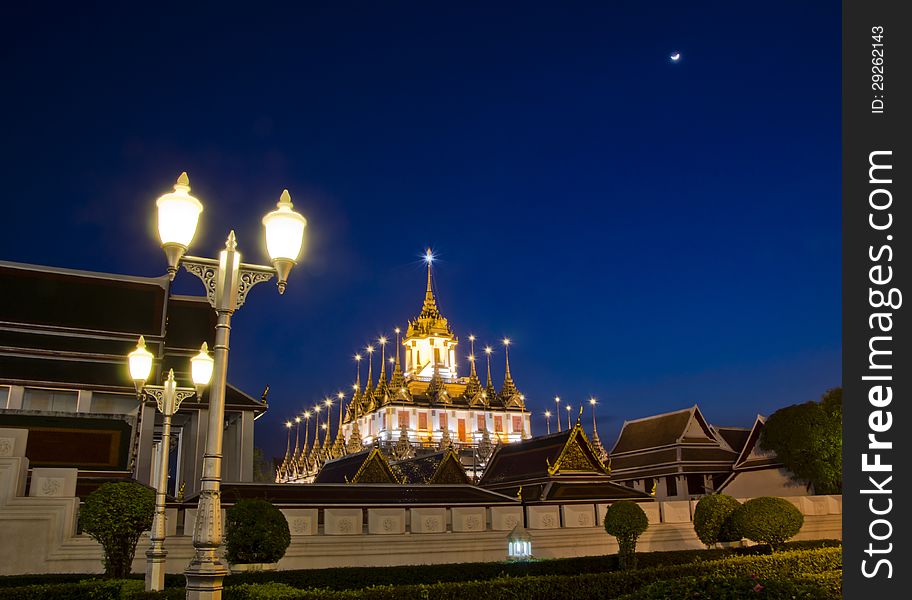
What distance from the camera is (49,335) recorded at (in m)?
26.8

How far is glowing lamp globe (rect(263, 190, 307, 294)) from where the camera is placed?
786 cm

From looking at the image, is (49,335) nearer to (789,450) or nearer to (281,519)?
(281,519)

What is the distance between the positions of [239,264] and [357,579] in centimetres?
967

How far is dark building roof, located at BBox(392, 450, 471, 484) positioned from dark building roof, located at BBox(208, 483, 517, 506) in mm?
6561

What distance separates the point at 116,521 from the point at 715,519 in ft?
50.5

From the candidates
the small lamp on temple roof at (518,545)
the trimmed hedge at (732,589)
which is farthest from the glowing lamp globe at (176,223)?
the small lamp on temple roof at (518,545)

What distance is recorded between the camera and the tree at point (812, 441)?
108 ft

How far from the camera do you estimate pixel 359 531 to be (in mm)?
18641

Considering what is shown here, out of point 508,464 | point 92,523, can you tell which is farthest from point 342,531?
point 508,464

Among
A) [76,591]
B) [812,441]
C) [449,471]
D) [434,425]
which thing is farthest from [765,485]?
[434,425]

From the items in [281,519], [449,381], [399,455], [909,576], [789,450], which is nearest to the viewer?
[909,576]

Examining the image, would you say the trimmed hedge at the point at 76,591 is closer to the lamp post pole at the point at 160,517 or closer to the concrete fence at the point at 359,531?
the lamp post pole at the point at 160,517

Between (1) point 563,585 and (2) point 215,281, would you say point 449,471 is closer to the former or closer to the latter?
(1) point 563,585

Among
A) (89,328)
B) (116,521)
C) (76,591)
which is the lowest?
(76,591)
